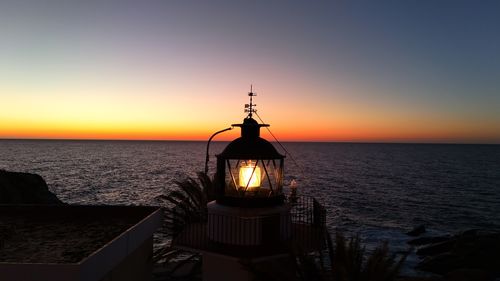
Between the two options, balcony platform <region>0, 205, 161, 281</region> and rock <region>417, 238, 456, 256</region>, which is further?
rock <region>417, 238, 456, 256</region>

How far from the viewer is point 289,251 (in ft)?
33.7

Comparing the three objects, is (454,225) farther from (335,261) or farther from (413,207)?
(335,261)

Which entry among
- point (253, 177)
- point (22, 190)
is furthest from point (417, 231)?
point (22, 190)

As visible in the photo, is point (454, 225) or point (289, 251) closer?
point (289, 251)

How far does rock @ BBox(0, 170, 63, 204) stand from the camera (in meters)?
30.2

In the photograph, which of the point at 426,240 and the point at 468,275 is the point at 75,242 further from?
the point at 426,240

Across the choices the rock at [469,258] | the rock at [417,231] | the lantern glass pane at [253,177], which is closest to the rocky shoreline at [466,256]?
the rock at [469,258]

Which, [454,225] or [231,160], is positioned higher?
[231,160]

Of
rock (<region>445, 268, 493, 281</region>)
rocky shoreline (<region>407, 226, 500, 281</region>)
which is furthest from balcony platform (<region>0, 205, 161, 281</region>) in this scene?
rocky shoreline (<region>407, 226, 500, 281</region>)

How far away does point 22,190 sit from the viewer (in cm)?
3334

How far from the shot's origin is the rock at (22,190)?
30.2 meters

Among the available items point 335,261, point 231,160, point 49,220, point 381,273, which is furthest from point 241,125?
point 49,220

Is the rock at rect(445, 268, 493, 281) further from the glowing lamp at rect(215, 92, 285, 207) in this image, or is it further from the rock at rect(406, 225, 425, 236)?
A: the glowing lamp at rect(215, 92, 285, 207)

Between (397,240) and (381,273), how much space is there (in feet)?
94.0
